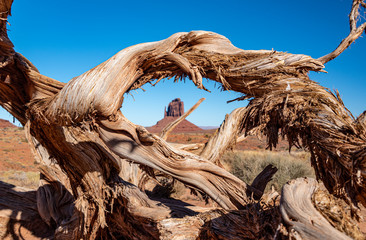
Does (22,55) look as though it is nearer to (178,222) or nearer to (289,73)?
(178,222)

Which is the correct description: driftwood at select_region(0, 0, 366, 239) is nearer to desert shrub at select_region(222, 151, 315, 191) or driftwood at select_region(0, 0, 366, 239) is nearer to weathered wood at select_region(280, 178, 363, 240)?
weathered wood at select_region(280, 178, 363, 240)

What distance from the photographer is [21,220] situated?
185 inches

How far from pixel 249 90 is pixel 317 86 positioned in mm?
698

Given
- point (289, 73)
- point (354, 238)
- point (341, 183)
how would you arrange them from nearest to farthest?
1. point (354, 238)
2. point (341, 183)
3. point (289, 73)

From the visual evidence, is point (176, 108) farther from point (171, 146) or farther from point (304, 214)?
point (304, 214)

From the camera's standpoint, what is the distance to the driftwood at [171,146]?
92.3 inches

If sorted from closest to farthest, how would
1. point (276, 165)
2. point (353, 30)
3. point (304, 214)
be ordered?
point (304, 214) < point (353, 30) < point (276, 165)

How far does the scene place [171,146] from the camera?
3.07 metres

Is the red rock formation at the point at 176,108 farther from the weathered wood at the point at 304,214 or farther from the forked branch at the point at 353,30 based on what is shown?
the weathered wood at the point at 304,214

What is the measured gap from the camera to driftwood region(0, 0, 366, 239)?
2.34 metres

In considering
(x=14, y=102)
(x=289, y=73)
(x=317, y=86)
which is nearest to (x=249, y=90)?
(x=289, y=73)

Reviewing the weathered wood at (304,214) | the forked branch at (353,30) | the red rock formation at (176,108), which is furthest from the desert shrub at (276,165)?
the red rock formation at (176,108)

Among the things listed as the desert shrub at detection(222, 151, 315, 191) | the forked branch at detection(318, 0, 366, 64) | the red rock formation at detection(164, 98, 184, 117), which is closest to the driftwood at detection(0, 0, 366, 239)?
the forked branch at detection(318, 0, 366, 64)

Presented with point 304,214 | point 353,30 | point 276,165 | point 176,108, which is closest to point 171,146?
point 304,214
